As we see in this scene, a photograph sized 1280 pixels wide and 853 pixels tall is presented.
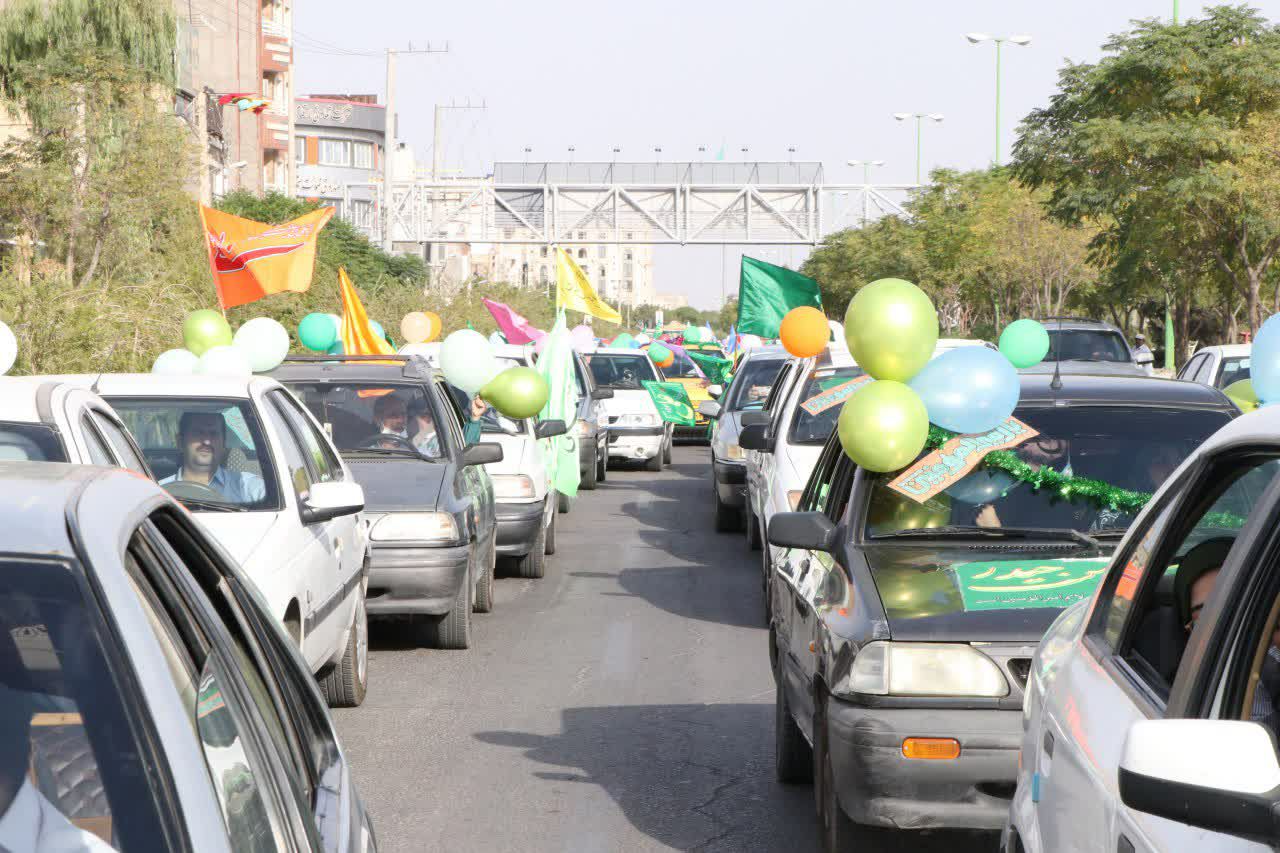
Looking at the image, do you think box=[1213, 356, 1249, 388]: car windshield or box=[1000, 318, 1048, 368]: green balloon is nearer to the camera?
box=[1000, 318, 1048, 368]: green balloon

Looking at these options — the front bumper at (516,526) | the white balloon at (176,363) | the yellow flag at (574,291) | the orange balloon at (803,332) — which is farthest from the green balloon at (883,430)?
the yellow flag at (574,291)

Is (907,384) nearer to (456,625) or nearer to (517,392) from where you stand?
(456,625)

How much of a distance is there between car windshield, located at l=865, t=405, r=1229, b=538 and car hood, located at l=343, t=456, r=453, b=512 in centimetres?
411

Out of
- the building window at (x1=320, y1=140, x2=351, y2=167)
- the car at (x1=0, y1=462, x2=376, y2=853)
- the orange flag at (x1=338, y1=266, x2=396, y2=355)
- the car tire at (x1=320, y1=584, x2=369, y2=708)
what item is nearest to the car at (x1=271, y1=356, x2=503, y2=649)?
the car tire at (x1=320, y1=584, x2=369, y2=708)

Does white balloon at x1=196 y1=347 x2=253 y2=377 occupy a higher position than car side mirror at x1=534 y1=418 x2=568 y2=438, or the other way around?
white balloon at x1=196 y1=347 x2=253 y2=377

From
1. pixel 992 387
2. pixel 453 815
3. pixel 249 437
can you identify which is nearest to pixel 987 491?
pixel 992 387

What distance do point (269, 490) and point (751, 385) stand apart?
36.2 feet

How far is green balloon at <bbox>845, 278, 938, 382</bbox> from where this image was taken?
670cm

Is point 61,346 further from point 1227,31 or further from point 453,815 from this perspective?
point 1227,31

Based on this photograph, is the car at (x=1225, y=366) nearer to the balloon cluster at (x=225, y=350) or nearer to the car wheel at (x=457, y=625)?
the car wheel at (x=457, y=625)

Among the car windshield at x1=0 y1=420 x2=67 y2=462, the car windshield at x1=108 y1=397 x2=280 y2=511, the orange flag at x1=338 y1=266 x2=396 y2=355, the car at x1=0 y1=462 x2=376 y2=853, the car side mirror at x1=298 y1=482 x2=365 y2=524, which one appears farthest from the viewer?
the orange flag at x1=338 y1=266 x2=396 y2=355

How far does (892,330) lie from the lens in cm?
671

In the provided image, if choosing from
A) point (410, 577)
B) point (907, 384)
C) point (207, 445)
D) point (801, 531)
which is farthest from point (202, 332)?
point (801, 531)

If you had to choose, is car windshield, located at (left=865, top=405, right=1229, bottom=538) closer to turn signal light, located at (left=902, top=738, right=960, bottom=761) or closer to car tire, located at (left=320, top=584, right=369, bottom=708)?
turn signal light, located at (left=902, top=738, right=960, bottom=761)
